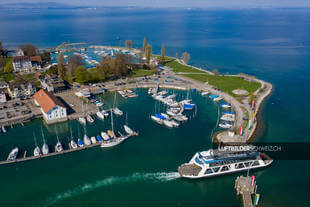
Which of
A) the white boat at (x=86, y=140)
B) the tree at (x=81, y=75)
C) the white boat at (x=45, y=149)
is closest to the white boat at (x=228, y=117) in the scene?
the white boat at (x=86, y=140)

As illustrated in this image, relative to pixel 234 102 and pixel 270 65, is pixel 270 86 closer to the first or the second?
pixel 234 102

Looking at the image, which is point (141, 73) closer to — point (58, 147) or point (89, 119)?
point (89, 119)

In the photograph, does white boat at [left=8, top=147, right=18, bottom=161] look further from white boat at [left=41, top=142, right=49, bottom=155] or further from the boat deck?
the boat deck

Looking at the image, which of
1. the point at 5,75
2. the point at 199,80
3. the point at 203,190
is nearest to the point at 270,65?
the point at 199,80

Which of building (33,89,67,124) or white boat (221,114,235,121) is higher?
building (33,89,67,124)

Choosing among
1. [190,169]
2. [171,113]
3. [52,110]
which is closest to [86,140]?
[52,110]

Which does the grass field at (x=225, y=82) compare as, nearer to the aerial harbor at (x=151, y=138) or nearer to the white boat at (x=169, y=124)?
the aerial harbor at (x=151, y=138)

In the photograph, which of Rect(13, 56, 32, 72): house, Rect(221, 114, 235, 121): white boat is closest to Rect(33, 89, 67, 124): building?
Rect(221, 114, 235, 121): white boat
